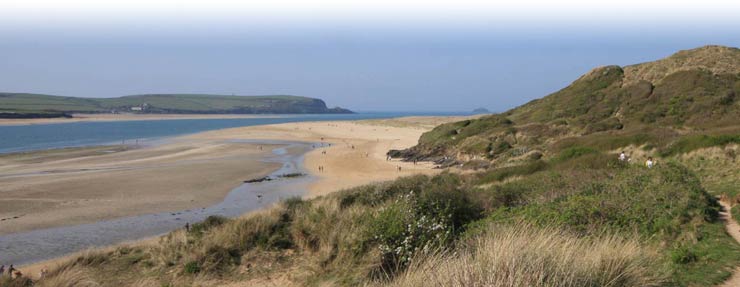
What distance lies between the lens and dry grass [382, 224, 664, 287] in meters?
5.09

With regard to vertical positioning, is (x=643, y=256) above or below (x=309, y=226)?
above

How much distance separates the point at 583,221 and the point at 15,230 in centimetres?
1874

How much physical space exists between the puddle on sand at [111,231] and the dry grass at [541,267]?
1373 cm

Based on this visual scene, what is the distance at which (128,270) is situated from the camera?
11.6m

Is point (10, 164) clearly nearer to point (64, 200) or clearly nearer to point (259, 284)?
point (64, 200)

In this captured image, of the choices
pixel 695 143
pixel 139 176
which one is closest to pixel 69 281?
pixel 695 143

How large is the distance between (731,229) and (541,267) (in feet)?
24.2

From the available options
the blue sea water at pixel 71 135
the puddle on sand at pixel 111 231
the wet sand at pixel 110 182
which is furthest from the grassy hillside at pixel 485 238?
the blue sea water at pixel 71 135

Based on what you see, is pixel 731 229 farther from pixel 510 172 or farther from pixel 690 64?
pixel 690 64

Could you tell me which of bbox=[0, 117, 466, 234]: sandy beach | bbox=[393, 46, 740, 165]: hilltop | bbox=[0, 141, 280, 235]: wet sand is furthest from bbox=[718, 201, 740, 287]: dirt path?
bbox=[0, 141, 280, 235]: wet sand

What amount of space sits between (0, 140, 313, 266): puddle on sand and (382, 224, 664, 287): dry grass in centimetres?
1373

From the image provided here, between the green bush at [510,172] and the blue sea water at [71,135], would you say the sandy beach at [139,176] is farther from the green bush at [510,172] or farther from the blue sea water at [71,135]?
the blue sea water at [71,135]

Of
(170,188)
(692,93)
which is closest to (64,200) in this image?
(170,188)

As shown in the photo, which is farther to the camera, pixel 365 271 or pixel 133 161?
pixel 133 161
